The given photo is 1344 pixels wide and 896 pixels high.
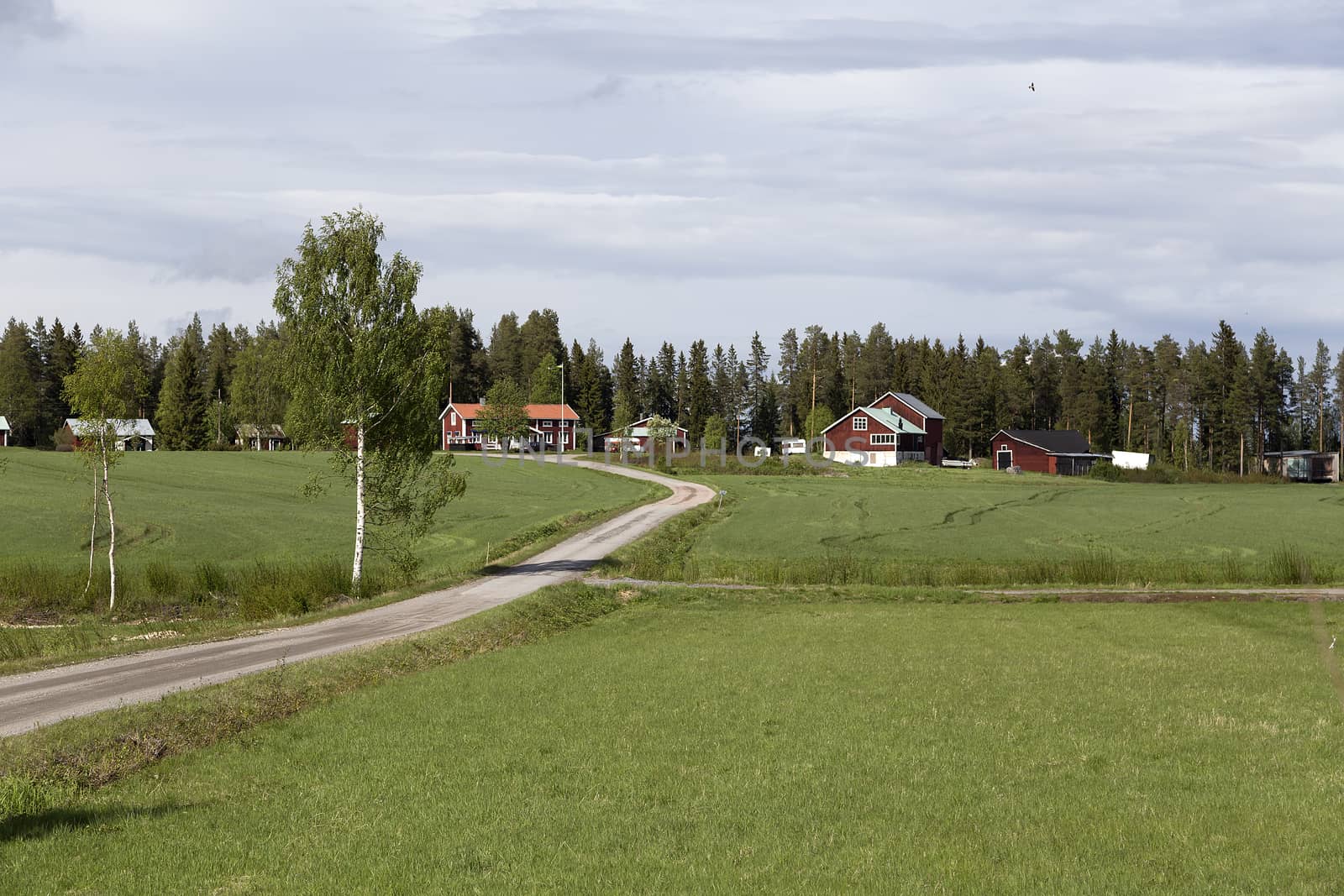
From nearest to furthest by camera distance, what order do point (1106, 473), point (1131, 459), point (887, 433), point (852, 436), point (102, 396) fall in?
point (102, 396)
point (1106, 473)
point (887, 433)
point (1131, 459)
point (852, 436)

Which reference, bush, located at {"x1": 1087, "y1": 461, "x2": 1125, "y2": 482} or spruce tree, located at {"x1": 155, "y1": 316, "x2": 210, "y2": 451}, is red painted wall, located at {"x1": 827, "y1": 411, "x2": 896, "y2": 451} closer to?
bush, located at {"x1": 1087, "y1": 461, "x2": 1125, "y2": 482}

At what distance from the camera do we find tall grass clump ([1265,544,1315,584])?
4309cm

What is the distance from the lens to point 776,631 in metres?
28.9

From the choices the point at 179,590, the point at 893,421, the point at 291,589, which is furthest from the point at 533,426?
the point at 291,589

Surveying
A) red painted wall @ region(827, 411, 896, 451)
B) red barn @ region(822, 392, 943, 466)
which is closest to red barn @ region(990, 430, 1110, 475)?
red barn @ region(822, 392, 943, 466)

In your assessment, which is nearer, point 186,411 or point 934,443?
point 186,411

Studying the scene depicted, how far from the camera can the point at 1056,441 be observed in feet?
464

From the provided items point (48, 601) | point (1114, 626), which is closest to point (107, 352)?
point (48, 601)

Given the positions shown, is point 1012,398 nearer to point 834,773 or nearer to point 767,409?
point 767,409

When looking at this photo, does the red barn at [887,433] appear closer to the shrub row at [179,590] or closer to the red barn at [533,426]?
the red barn at [533,426]

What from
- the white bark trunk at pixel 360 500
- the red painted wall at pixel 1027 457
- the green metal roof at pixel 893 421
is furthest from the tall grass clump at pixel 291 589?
the red painted wall at pixel 1027 457

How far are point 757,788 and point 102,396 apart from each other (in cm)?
3481

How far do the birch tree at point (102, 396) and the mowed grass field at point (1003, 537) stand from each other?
858 inches

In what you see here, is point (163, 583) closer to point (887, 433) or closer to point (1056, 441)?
point (887, 433)
